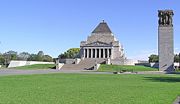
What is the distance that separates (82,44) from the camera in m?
112

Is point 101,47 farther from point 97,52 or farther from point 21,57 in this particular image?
point 21,57

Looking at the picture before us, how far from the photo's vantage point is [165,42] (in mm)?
71688

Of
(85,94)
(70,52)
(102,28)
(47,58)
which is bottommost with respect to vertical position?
(85,94)

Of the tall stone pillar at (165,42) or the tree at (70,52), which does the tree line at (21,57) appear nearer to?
the tree at (70,52)

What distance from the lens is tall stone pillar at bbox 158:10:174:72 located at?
7100 cm

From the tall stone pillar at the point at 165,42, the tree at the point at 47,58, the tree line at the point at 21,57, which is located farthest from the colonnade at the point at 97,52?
the tall stone pillar at the point at 165,42

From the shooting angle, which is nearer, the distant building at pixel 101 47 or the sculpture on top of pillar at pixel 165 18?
the sculpture on top of pillar at pixel 165 18

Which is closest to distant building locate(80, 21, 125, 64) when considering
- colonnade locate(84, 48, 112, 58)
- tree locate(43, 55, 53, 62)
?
colonnade locate(84, 48, 112, 58)

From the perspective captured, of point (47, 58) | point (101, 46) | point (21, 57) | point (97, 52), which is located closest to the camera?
point (97, 52)

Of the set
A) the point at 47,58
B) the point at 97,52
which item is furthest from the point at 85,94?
the point at 47,58

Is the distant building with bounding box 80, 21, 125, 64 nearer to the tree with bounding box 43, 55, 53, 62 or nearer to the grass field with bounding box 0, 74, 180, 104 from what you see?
the tree with bounding box 43, 55, 53, 62

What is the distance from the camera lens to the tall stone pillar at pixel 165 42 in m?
71.0

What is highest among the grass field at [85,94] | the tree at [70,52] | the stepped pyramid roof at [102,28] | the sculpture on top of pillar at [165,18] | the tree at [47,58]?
the stepped pyramid roof at [102,28]

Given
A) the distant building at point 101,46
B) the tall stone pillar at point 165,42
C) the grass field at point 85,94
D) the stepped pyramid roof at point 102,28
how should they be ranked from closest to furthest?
the grass field at point 85,94
the tall stone pillar at point 165,42
the distant building at point 101,46
the stepped pyramid roof at point 102,28
